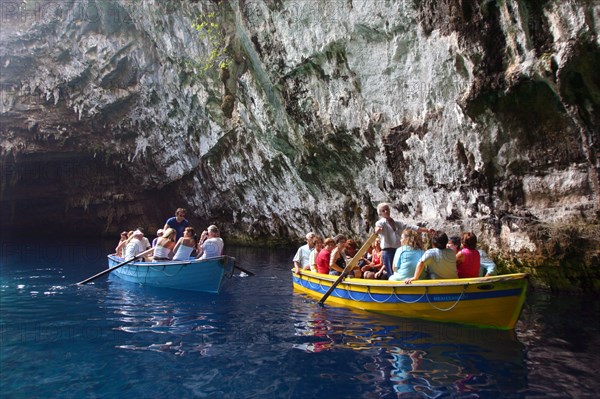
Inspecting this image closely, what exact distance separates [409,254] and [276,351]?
9.84ft

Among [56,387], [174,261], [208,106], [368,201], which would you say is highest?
[208,106]

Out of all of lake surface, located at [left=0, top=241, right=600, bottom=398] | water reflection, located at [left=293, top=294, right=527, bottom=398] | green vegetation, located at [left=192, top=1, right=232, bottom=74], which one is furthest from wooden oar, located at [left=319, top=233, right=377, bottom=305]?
green vegetation, located at [left=192, top=1, right=232, bottom=74]

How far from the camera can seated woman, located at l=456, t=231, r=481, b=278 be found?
296 inches

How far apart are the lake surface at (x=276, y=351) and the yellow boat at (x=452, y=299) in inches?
7.9

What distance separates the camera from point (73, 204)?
3222 centimetres

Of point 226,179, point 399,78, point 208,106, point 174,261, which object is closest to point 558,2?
point 399,78

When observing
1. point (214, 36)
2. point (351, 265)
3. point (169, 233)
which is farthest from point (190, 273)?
point (214, 36)

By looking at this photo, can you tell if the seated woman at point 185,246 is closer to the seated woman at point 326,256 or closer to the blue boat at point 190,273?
the blue boat at point 190,273

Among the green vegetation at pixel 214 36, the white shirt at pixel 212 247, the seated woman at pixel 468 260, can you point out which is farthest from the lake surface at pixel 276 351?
the green vegetation at pixel 214 36

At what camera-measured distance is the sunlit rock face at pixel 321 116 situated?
9.84 metres

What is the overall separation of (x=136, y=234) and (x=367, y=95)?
797 cm

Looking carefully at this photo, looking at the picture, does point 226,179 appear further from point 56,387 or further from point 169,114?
point 56,387

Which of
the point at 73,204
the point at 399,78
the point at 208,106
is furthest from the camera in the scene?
the point at 73,204

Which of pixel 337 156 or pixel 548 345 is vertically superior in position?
pixel 337 156
